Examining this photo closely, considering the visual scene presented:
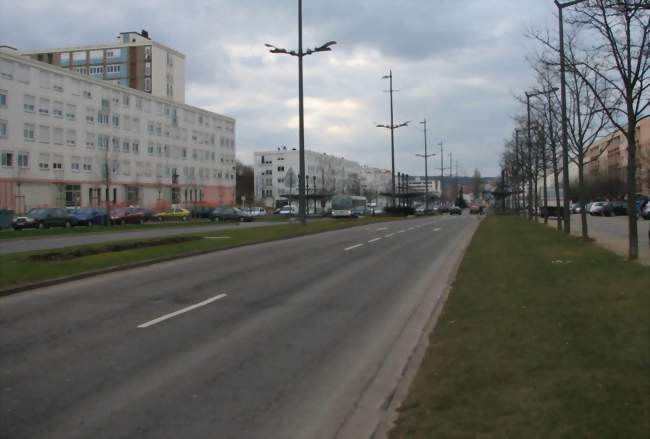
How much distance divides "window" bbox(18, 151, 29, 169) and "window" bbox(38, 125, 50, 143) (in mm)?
2696

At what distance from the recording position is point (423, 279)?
48.0 feet

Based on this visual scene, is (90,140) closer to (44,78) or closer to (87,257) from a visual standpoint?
(44,78)

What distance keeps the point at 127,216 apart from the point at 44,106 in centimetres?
2317

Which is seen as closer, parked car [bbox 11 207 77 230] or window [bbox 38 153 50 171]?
parked car [bbox 11 207 77 230]

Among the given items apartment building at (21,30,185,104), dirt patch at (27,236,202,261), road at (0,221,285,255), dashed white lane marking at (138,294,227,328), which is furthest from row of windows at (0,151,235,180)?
dashed white lane marking at (138,294,227,328)

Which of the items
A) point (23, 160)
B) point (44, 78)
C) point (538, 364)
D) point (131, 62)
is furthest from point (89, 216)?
point (131, 62)

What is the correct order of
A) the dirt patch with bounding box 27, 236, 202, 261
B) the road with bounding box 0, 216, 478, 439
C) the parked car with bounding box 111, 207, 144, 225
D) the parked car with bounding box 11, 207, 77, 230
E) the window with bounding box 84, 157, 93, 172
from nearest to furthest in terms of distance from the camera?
the road with bounding box 0, 216, 478, 439
the dirt patch with bounding box 27, 236, 202, 261
the parked car with bounding box 11, 207, 77, 230
the parked car with bounding box 111, 207, 144, 225
the window with bounding box 84, 157, 93, 172

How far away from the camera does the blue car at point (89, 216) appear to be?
5056 centimetres

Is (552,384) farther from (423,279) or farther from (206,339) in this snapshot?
(423,279)

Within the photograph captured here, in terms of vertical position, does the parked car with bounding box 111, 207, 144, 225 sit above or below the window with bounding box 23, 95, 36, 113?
below

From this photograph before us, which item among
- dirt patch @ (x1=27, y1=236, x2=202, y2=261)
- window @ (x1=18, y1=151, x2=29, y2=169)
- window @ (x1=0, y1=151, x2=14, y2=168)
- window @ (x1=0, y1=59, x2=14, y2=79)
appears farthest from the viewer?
window @ (x1=18, y1=151, x2=29, y2=169)

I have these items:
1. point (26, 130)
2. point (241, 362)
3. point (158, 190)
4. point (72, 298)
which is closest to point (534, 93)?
point (72, 298)

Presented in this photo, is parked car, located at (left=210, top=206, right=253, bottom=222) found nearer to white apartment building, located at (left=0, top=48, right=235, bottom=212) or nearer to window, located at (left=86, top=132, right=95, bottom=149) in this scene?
white apartment building, located at (left=0, top=48, right=235, bottom=212)

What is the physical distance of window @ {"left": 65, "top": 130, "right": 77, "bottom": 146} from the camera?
73.2m
